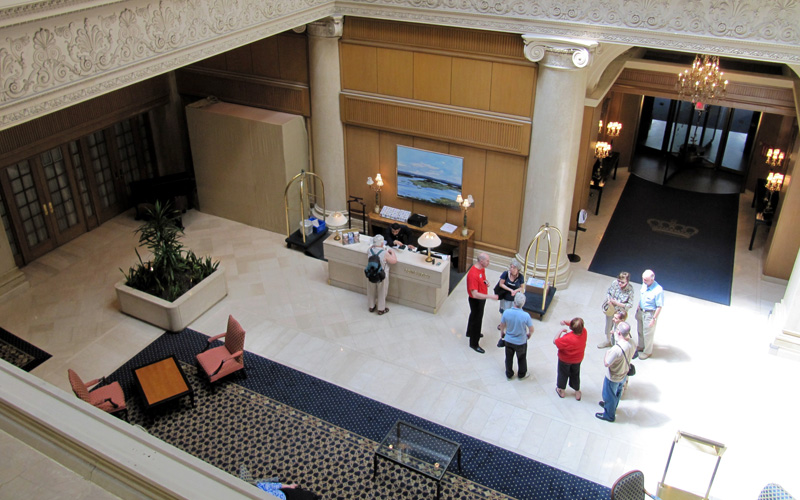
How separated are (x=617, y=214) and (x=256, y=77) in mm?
8192

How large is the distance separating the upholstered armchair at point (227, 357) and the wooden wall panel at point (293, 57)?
544cm

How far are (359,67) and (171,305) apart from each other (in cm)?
530

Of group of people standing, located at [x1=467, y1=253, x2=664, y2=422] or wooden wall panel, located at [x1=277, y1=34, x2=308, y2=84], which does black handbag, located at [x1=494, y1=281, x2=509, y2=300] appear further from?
wooden wall panel, located at [x1=277, y1=34, x2=308, y2=84]

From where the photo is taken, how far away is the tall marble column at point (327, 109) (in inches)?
460

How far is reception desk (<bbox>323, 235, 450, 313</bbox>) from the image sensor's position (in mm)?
10672

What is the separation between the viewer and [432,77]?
1130cm

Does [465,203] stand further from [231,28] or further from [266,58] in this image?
[231,28]

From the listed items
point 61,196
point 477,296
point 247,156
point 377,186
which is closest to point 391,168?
point 377,186

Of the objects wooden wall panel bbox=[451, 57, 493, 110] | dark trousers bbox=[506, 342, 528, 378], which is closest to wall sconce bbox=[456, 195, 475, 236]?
wooden wall panel bbox=[451, 57, 493, 110]

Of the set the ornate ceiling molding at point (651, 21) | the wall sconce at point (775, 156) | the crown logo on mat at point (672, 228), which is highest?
the ornate ceiling molding at point (651, 21)

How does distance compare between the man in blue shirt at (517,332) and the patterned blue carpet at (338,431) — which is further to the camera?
the man in blue shirt at (517,332)

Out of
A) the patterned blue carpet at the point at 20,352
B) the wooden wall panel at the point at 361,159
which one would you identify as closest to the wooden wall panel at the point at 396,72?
the wooden wall panel at the point at 361,159

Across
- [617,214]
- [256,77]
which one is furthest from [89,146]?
[617,214]

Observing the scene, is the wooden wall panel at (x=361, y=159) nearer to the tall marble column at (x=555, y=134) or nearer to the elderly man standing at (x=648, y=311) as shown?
the tall marble column at (x=555, y=134)
